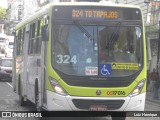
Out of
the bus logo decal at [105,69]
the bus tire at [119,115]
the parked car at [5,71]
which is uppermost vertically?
the bus logo decal at [105,69]

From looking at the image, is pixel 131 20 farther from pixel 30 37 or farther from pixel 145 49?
pixel 30 37

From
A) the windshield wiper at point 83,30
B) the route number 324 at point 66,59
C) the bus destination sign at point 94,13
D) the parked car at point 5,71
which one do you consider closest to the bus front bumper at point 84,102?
the route number 324 at point 66,59

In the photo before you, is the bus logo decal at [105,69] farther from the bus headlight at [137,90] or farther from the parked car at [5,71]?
the parked car at [5,71]

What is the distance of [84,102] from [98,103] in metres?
0.33

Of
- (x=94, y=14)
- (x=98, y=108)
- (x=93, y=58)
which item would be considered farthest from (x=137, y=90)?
(x=94, y=14)

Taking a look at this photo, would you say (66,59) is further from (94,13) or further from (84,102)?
(94,13)

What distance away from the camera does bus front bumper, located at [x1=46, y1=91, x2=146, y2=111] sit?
10844 millimetres

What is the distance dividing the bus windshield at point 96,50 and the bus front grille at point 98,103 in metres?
0.62

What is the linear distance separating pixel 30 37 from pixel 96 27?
3458 millimetres

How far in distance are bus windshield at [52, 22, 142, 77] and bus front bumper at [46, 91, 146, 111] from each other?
567 mm

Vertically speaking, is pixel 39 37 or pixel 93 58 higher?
pixel 39 37

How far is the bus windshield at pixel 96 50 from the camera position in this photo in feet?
36.2

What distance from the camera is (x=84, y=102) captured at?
35.8 feet

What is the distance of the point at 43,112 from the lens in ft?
40.3
